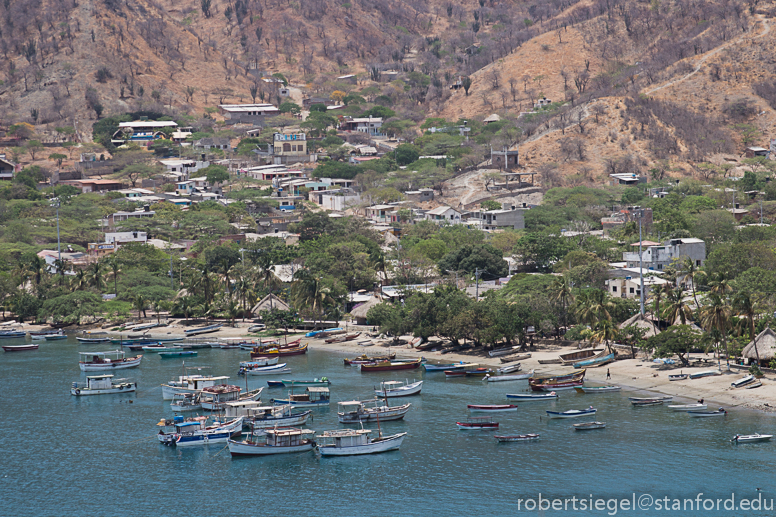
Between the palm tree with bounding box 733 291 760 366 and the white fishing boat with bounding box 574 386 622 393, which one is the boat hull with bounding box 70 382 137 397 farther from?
the palm tree with bounding box 733 291 760 366

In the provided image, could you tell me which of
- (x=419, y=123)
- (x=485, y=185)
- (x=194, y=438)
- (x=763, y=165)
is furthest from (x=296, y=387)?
(x=419, y=123)

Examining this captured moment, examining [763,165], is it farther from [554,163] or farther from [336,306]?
[336,306]

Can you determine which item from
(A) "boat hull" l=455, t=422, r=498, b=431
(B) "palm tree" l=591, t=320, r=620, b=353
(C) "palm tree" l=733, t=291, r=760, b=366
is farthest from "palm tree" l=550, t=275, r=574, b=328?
(A) "boat hull" l=455, t=422, r=498, b=431

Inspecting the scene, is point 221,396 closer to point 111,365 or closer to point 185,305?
point 111,365

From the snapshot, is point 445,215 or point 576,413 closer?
point 576,413

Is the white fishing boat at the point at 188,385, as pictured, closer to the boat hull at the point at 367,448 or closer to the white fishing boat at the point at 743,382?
the boat hull at the point at 367,448

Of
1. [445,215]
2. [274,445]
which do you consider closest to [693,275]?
[274,445]

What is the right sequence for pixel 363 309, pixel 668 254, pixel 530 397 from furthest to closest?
pixel 668 254
pixel 363 309
pixel 530 397
